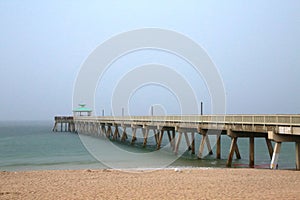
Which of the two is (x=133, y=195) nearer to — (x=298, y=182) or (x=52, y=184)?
(x=52, y=184)

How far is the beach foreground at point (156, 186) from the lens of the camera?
39.0 ft

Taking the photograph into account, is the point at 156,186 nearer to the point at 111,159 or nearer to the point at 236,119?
the point at 236,119

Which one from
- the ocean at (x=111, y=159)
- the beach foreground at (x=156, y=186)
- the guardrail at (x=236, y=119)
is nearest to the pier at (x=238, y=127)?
the guardrail at (x=236, y=119)

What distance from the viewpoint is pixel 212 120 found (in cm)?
2630

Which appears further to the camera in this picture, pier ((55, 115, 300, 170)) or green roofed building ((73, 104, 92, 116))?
green roofed building ((73, 104, 92, 116))

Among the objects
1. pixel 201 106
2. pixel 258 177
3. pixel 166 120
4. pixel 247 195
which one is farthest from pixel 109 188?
pixel 201 106

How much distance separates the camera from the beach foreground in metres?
11.9

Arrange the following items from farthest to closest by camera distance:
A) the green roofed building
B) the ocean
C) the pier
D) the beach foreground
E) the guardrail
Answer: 1. the green roofed building
2. the ocean
3. the pier
4. the guardrail
5. the beach foreground

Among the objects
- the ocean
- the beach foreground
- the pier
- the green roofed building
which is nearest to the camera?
the beach foreground

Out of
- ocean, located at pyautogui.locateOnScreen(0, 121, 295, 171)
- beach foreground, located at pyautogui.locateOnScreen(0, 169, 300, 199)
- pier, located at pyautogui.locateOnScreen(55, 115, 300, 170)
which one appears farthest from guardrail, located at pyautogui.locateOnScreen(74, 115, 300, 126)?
ocean, located at pyautogui.locateOnScreen(0, 121, 295, 171)

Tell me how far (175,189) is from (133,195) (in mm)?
1643

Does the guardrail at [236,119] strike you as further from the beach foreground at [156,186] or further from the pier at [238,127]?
the beach foreground at [156,186]

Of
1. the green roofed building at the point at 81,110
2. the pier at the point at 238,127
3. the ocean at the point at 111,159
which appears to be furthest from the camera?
the green roofed building at the point at 81,110

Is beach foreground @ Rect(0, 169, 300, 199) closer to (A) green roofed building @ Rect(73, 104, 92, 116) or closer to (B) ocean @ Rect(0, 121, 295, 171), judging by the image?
(B) ocean @ Rect(0, 121, 295, 171)
